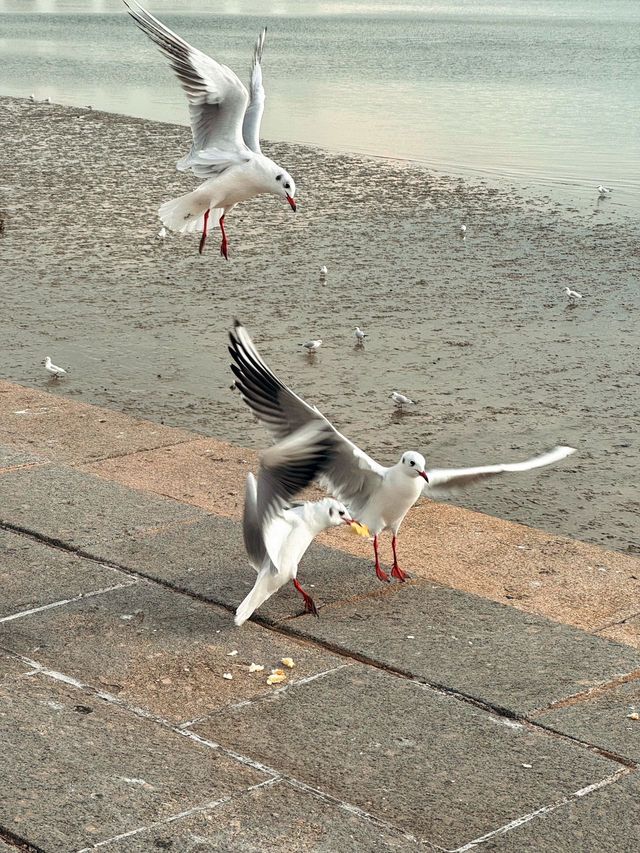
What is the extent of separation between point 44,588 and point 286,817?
1.95 meters

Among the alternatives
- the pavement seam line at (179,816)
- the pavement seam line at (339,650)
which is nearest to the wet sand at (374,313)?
the pavement seam line at (339,650)

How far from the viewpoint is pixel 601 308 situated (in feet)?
39.5

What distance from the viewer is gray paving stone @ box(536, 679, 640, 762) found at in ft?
13.9

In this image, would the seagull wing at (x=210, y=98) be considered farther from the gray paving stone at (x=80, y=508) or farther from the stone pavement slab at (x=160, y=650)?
the stone pavement slab at (x=160, y=650)

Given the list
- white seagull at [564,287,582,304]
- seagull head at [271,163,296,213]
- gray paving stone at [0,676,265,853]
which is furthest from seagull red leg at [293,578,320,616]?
white seagull at [564,287,582,304]

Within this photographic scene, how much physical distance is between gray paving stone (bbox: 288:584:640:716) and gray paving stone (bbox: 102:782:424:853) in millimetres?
900

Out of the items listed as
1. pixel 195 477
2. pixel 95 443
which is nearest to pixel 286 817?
pixel 195 477

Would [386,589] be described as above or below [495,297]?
above

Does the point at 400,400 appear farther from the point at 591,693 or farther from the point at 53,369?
the point at 591,693

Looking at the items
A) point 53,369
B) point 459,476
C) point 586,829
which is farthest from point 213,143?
point 586,829

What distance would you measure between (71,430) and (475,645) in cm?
347

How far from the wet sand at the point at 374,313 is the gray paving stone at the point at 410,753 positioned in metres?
2.92

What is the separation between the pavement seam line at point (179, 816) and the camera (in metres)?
3.58

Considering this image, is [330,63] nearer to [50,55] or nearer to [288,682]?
[50,55]
